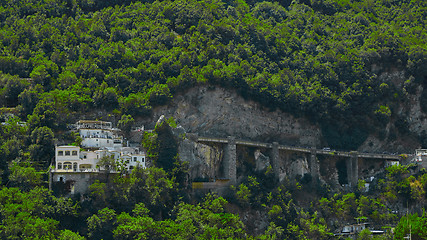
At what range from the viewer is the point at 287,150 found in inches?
4087

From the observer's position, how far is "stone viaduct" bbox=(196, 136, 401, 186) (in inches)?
3824

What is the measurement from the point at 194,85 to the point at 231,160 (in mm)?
8388

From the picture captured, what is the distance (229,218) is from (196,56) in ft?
67.2

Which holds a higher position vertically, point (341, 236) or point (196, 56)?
point (196, 56)

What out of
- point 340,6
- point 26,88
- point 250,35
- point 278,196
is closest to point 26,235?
point 26,88

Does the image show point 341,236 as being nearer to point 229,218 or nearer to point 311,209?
point 311,209

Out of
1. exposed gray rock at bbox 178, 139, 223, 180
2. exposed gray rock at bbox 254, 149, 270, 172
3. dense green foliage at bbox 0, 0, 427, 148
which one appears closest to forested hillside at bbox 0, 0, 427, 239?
dense green foliage at bbox 0, 0, 427, 148

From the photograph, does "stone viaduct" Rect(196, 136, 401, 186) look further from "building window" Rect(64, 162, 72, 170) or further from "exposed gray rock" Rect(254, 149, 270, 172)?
"building window" Rect(64, 162, 72, 170)

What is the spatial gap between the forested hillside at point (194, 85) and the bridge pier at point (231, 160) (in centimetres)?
138

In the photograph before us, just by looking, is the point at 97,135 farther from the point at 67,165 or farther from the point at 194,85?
the point at 194,85

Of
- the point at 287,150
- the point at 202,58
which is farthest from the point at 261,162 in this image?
the point at 202,58

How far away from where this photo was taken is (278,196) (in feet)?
321

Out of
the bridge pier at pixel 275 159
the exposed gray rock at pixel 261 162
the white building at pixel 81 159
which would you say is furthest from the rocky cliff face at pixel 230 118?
the white building at pixel 81 159

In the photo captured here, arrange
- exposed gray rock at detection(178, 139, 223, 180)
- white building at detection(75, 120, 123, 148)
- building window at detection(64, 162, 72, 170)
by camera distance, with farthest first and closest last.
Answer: exposed gray rock at detection(178, 139, 223, 180) → white building at detection(75, 120, 123, 148) → building window at detection(64, 162, 72, 170)
